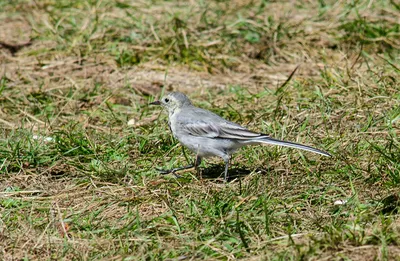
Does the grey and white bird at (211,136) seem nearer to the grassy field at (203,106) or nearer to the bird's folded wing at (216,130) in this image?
the bird's folded wing at (216,130)

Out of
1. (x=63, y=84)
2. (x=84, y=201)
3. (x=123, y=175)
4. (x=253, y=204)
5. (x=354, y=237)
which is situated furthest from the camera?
(x=63, y=84)

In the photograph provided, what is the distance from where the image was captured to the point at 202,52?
9.99m

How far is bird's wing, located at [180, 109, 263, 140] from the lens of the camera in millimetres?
6652

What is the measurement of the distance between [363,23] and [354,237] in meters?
5.65

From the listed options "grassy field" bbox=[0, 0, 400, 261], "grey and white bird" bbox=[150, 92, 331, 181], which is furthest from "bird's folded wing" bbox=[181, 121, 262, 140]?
"grassy field" bbox=[0, 0, 400, 261]

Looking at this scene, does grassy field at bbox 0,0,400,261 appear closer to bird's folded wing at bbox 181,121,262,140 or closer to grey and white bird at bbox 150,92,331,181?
grey and white bird at bbox 150,92,331,181

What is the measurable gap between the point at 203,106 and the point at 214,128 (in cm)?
187

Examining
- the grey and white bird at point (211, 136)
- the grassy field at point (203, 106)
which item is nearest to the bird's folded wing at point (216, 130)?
the grey and white bird at point (211, 136)

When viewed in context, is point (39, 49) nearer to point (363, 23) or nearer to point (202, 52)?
point (202, 52)

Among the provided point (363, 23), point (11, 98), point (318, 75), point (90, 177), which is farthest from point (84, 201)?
point (363, 23)

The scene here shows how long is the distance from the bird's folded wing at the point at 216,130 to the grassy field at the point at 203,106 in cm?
36

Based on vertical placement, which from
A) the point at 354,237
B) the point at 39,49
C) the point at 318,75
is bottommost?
the point at 39,49

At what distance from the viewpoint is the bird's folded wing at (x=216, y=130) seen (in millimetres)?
6656

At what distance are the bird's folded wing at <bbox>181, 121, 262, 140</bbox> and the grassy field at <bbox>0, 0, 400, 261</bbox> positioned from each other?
14.2 inches
